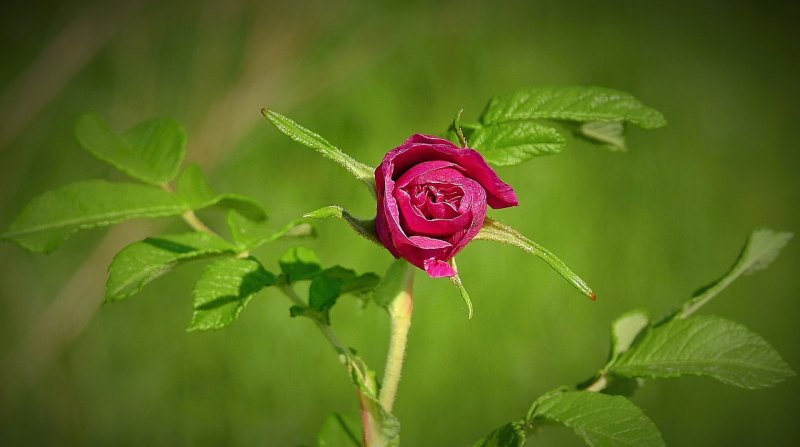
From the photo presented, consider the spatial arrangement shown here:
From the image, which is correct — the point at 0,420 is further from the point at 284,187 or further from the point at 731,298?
the point at 731,298

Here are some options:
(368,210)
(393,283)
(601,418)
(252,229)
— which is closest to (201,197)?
(252,229)

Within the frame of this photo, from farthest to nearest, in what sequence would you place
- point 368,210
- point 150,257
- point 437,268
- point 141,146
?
point 368,210, point 141,146, point 150,257, point 437,268

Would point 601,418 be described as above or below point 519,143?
below

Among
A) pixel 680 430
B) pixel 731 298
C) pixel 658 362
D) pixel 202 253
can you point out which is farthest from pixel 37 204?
pixel 731 298

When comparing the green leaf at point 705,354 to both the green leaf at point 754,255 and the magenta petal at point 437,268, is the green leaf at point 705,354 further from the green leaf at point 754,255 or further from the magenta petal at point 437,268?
the magenta petal at point 437,268

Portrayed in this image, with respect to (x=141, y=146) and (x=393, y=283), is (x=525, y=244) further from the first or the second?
(x=141, y=146)

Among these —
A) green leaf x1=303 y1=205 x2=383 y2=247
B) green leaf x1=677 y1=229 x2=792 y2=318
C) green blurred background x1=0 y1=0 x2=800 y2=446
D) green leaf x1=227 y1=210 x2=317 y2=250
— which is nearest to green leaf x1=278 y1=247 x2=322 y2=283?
green leaf x1=227 y1=210 x2=317 y2=250
